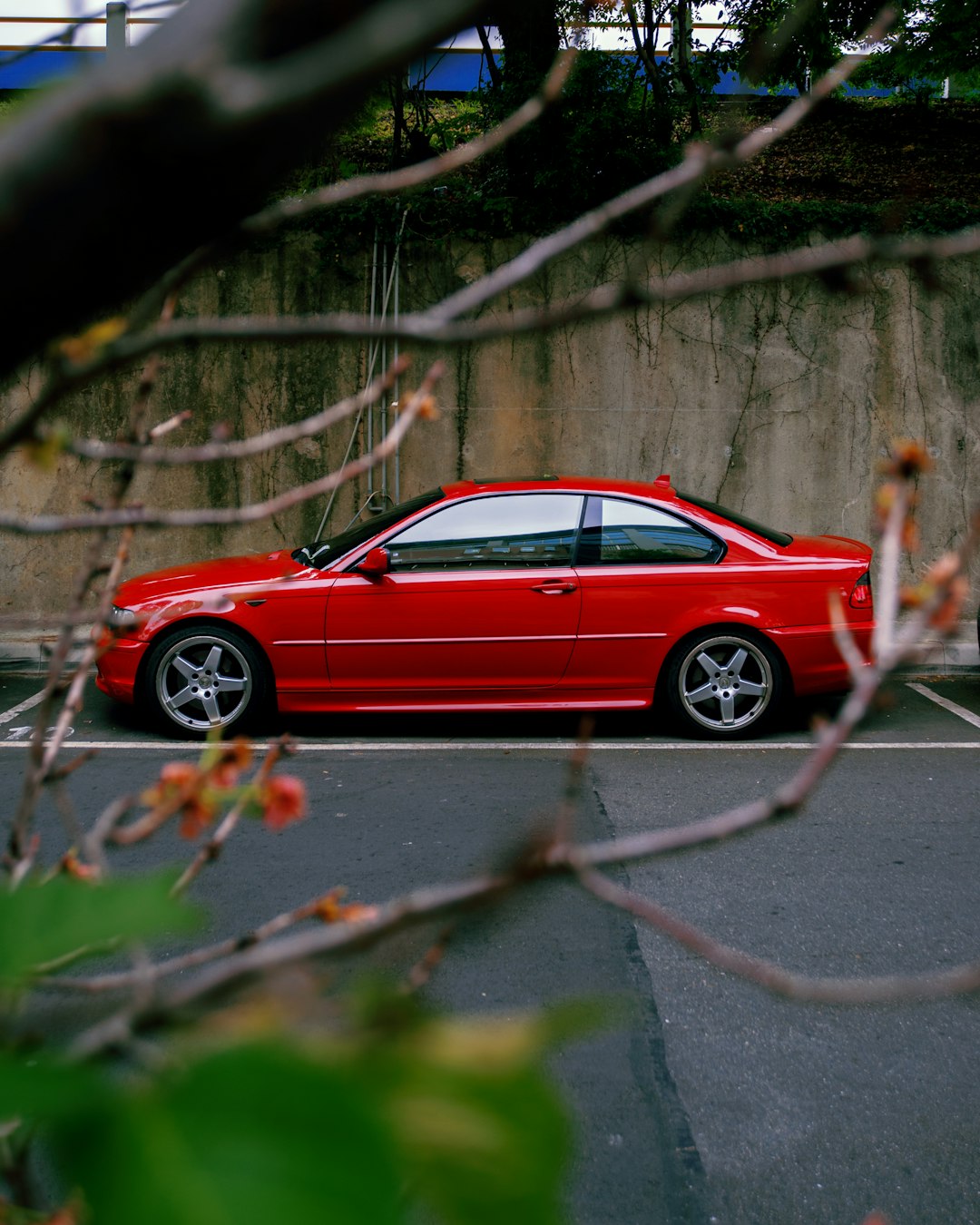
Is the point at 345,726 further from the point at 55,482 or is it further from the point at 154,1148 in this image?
the point at 154,1148

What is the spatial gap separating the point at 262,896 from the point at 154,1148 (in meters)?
4.12

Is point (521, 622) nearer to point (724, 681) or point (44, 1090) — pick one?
point (724, 681)

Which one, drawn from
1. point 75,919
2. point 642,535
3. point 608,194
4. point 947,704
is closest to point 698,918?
point 642,535

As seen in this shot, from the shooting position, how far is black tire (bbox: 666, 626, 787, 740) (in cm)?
693

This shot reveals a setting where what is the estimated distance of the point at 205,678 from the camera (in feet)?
22.5

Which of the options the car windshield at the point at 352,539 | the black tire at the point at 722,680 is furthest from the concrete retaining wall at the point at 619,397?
the black tire at the point at 722,680

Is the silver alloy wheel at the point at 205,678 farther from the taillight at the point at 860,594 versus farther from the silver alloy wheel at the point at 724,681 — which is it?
the taillight at the point at 860,594

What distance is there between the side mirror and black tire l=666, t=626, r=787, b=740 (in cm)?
183

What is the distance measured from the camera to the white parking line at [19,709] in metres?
7.54

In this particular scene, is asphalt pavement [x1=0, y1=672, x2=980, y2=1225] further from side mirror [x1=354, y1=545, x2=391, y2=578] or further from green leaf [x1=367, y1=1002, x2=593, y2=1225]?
side mirror [x1=354, y1=545, x2=391, y2=578]

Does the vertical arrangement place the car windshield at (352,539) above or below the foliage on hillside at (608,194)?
below

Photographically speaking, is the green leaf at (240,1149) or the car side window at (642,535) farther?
the car side window at (642,535)

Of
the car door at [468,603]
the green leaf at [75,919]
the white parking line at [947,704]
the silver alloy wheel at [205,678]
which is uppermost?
the green leaf at [75,919]

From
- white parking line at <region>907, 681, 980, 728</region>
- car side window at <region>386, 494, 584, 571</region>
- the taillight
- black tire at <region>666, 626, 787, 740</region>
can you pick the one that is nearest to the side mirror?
car side window at <region>386, 494, 584, 571</region>
